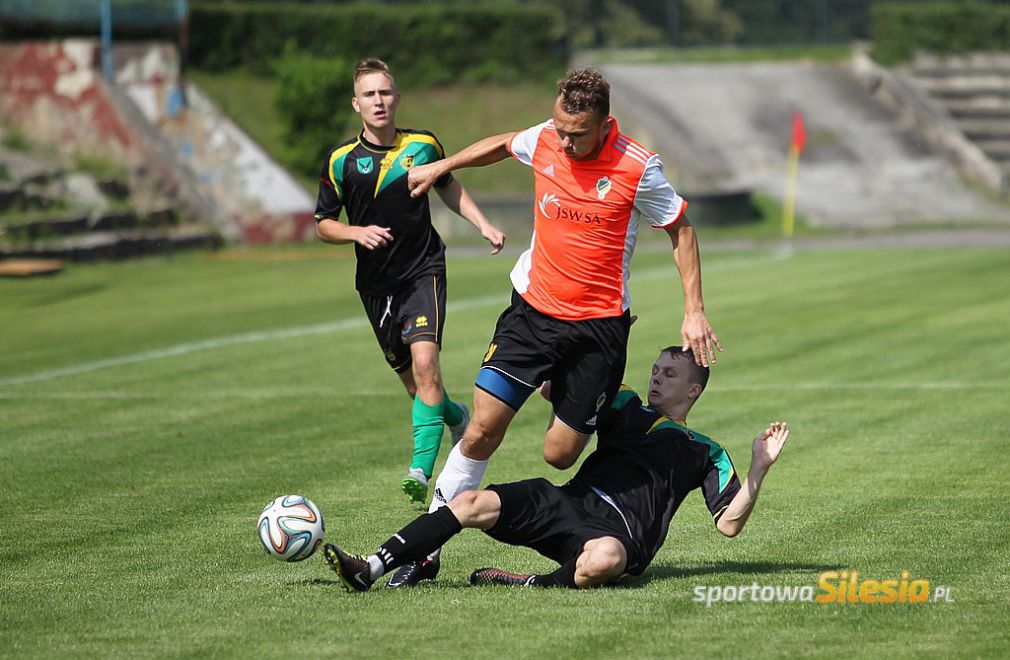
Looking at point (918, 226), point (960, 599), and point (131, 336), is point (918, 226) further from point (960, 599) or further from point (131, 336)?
point (960, 599)

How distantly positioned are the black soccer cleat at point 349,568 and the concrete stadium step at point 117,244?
21196 mm

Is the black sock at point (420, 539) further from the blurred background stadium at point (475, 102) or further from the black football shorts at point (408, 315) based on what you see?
the blurred background stadium at point (475, 102)

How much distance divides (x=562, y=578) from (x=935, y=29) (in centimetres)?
4267

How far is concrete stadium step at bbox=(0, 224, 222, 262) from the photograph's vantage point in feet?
86.9

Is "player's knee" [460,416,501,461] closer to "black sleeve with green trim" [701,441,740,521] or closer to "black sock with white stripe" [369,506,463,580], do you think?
"black sock with white stripe" [369,506,463,580]

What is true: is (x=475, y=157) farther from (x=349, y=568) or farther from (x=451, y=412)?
(x=451, y=412)

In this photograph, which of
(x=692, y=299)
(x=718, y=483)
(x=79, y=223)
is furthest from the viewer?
(x=79, y=223)

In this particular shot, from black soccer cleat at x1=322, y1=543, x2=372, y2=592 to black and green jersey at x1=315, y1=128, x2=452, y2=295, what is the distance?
3.16 meters

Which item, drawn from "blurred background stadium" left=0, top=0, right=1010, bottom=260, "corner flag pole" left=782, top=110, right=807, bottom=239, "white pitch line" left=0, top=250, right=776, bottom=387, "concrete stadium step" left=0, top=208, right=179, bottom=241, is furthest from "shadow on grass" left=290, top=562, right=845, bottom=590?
"corner flag pole" left=782, top=110, right=807, bottom=239

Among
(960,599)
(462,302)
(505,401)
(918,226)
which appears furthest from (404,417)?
(918,226)

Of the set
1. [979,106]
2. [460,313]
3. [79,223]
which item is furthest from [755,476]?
[979,106]

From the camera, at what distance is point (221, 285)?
78.6ft

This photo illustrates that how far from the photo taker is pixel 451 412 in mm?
9516

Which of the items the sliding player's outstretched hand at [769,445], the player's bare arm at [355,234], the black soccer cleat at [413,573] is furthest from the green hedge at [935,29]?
the black soccer cleat at [413,573]
